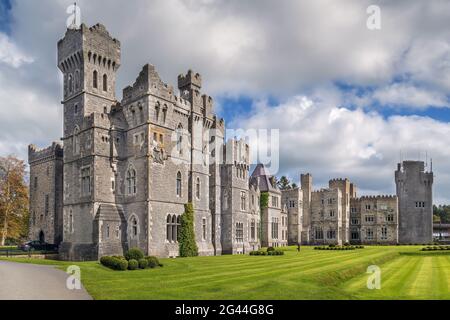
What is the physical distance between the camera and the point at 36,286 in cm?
1942

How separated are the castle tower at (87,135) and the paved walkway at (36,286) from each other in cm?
1512

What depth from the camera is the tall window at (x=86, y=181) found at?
138ft

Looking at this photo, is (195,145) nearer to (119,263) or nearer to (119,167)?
(119,167)

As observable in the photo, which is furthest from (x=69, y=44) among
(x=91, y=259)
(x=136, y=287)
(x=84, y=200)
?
(x=136, y=287)

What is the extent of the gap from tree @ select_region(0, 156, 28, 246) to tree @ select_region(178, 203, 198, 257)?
25200 mm

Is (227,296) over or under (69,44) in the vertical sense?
under

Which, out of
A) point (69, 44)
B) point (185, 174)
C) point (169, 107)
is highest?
point (69, 44)

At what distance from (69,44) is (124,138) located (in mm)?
11761

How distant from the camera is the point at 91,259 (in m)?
39.4

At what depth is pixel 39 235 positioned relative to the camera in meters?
51.3
